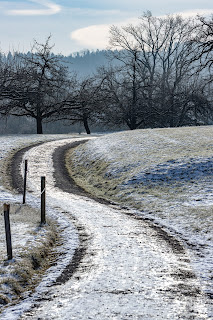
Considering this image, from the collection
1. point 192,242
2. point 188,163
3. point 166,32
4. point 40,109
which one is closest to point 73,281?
point 192,242

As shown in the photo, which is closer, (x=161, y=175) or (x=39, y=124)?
(x=161, y=175)

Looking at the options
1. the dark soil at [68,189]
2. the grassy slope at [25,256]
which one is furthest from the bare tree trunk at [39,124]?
the grassy slope at [25,256]

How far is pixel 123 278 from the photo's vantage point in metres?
8.84

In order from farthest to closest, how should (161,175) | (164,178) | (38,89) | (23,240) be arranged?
(38,89), (161,175), (164,178), (23,240)

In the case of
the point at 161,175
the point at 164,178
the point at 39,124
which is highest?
the point at 39,124

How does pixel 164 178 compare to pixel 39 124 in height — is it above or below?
below

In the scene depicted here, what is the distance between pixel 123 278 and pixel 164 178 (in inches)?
464

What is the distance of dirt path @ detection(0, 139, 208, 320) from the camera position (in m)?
7.11

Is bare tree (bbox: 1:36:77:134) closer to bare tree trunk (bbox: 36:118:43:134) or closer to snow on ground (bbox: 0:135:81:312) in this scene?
bare tree trunk (bbox: 36:118:43:134)

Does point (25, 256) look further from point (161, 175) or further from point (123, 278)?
point (161, 175)

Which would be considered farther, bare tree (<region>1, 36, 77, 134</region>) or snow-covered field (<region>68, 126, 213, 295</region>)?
bare tree (<region>1, 36, 77, 134</region>)

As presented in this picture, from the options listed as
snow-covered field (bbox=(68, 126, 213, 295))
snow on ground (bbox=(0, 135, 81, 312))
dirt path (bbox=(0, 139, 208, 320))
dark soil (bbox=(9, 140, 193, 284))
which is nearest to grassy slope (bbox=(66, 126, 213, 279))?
snow-covered field (bbox=(68, 126, 213, 295))

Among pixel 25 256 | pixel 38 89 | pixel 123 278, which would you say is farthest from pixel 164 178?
pixel 38 89

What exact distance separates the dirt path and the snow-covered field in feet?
2.72
